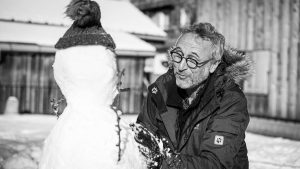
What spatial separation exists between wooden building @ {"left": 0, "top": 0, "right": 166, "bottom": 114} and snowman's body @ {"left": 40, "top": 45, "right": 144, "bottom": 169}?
9.60m

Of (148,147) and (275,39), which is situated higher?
(275,39)

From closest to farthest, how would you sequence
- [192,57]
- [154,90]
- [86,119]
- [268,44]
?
1. [86,119]
2. [192,57]
3. [154,90]
4. [268,44]

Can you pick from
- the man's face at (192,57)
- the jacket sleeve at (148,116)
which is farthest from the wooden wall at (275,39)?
the man's face at (192,57)

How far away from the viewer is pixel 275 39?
385 inches

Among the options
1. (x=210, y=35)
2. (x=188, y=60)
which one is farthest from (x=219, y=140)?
(x=210, y=35)

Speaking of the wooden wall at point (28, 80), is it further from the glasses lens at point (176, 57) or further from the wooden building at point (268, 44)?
the glasses lens at point (176, 57)

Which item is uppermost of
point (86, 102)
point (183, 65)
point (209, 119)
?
point (183, 65)

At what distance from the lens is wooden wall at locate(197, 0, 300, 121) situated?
9.28 meters

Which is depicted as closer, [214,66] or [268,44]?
[214,66]

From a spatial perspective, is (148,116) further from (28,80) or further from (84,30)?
(28,80)

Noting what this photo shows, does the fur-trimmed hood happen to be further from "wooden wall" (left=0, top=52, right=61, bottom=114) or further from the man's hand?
"wooden wall" (left=0, top=52, right=61, bottom=114)

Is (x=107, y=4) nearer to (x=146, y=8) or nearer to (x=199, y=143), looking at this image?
(x=146, y=8)

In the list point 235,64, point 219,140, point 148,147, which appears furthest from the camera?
point 235,64

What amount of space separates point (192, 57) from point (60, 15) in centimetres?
1192
